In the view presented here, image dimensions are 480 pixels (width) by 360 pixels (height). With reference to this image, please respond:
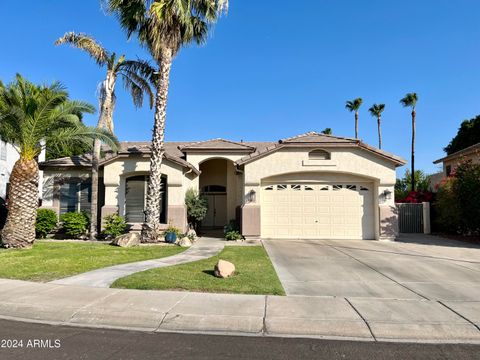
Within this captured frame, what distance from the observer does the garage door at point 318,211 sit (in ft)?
54.2

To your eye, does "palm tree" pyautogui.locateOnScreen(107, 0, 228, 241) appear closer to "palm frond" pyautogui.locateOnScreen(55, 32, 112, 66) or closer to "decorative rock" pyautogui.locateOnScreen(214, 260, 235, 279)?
"palm frond" pyautogui.locateOnScreen(55, 32, 112, 66)

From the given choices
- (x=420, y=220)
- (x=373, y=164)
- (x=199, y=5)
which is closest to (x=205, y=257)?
(x=373, y=164)

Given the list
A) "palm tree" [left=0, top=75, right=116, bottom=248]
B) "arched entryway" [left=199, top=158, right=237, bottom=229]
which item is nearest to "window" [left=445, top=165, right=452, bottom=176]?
"arched entryway" [left=199, top=158, right=237, bottom=229]

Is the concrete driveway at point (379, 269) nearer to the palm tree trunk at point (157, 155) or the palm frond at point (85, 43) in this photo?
the palm tree trunk at point (157, 155)

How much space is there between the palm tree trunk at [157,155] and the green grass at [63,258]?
3.70 feet

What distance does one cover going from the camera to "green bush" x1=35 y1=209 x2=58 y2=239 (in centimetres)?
1591

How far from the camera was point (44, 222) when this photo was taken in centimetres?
1597

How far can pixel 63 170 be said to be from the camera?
17.6 metres

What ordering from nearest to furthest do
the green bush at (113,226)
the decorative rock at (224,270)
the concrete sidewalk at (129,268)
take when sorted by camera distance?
the concrete sidewalk at (129,268) < the decorative rock at (224,270) < the green bush at (113,226)

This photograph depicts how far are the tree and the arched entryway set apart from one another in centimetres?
2872

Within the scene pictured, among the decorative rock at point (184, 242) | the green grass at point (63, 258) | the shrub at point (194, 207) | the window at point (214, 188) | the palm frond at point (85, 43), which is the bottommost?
the green grass at point (63, 258)

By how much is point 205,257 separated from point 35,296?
5.42 meters

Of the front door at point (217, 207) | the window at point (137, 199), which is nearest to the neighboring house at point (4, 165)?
the window at point (137, 199)

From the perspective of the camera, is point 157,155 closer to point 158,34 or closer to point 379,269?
point 158,34
